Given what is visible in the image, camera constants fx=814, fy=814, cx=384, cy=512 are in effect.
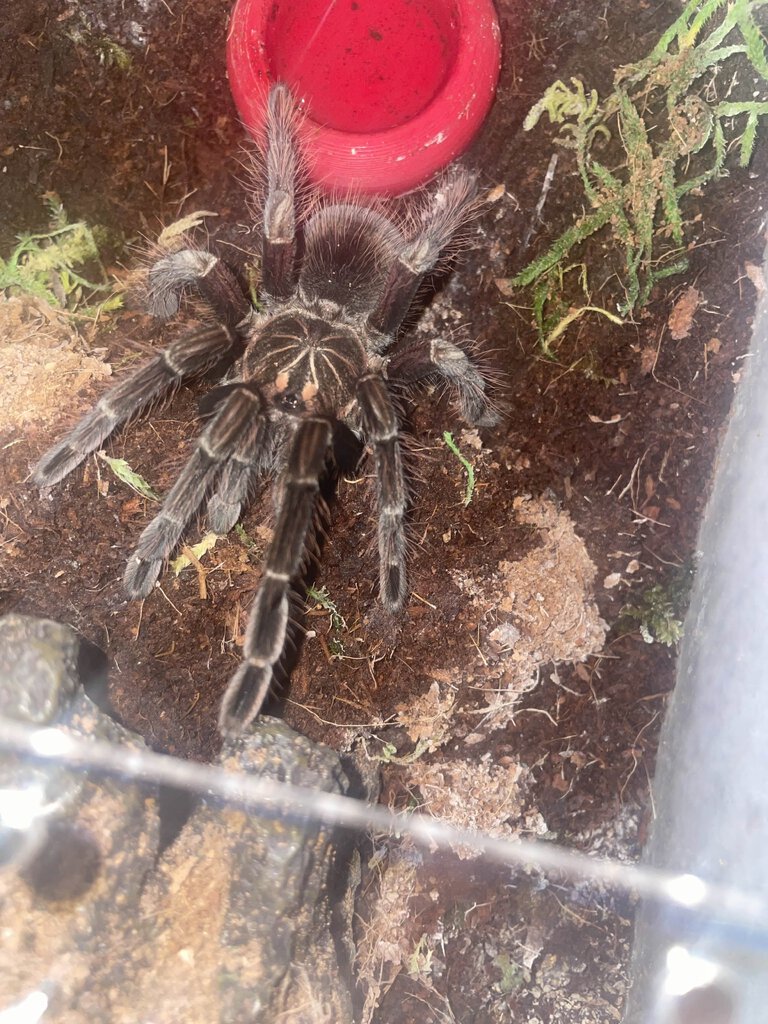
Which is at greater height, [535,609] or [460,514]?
[460,514]

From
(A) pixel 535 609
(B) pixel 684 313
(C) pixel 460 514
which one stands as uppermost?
(B) pixel 684 313

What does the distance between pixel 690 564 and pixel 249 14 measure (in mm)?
2570

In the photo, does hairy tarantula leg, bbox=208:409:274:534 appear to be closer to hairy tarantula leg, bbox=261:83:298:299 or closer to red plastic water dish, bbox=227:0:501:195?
hairy tarantula leg, bbox=261:83:298:299

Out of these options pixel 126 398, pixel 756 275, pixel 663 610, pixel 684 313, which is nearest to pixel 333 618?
pixel 126 398

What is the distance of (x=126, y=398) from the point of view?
249 cm

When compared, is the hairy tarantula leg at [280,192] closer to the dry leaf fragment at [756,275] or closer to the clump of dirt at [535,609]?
the clump of dirt at [535,609]

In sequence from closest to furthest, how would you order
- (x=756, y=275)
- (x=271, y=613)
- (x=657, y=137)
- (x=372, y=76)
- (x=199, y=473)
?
1. (x=271, y=613)
2. (x=199, y=473)
3. (x=756, y=275)
4. (x=657, y=137)
5. (x=372, y=76)

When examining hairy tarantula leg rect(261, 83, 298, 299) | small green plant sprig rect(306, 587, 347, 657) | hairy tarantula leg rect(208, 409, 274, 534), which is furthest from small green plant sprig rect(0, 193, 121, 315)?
small green plant sprig rect(306, 587, 347, 657)

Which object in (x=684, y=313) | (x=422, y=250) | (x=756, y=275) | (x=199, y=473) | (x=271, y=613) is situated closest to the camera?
(x=271, y=613)

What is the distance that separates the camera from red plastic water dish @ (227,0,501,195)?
3.05m

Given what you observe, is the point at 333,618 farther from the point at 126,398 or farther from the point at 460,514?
the point at 126,398

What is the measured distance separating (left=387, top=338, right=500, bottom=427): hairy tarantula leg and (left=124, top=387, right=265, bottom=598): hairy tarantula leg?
0.58 m

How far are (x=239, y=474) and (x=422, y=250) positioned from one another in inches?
37.8

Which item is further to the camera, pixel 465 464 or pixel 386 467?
pixel 465 464
